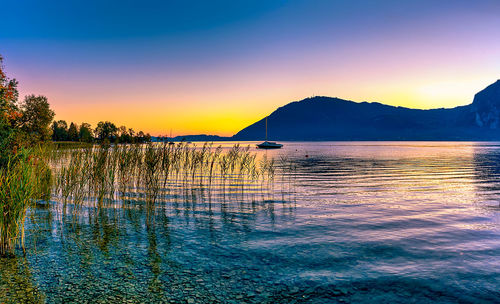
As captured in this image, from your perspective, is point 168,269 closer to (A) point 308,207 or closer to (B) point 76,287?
(B) point 76,287

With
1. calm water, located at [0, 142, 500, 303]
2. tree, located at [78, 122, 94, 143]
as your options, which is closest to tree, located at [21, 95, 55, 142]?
tree, located at [78, 122, 94, 143]

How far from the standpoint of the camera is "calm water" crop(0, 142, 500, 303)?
731 cm

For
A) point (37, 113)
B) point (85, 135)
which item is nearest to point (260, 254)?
point (37, 113)

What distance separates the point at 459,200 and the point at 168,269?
2002cm

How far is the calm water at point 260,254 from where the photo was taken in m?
7.31

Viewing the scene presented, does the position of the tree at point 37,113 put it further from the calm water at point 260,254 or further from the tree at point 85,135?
the calm water at point 260,254

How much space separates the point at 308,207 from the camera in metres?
17.8

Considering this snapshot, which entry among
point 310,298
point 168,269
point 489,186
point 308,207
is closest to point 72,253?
point 168,269

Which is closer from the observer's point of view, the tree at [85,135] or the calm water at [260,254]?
the calm water at [260,254]

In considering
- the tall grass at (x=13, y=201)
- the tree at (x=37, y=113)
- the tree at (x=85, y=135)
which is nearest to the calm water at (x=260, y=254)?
the tall grass at (x=13, y=201)

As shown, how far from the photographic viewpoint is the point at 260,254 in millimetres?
10016

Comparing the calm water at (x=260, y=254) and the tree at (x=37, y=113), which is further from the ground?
the tree at (x=37, y=113)

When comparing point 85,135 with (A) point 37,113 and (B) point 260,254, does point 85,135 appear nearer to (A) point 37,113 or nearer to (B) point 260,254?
(A) point 37,113

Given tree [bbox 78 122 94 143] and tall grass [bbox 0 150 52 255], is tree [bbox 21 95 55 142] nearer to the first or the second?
tree [bbox 78 122 94 143]
